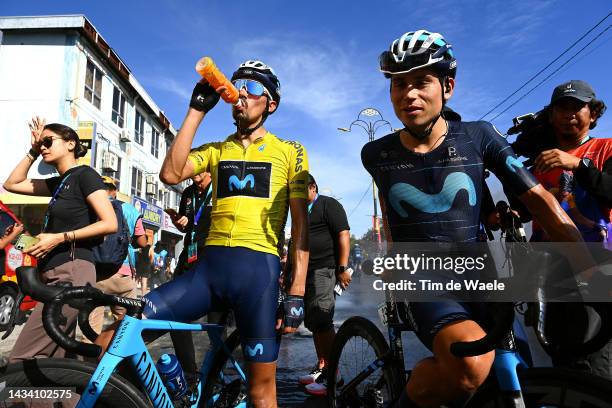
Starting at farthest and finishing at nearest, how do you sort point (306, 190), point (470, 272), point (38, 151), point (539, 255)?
point (38, 151) < point (306, 190) < point (470, 272) < point (539, 255)

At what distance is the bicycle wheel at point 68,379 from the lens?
1.78 meters

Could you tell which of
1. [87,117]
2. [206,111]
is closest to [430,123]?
[206,111]

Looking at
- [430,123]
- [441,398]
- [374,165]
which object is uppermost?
[430,123]

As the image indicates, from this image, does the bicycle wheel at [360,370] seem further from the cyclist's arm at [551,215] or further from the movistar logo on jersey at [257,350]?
the cyclist's arm at [551,215]

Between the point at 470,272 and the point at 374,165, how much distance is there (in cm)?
78

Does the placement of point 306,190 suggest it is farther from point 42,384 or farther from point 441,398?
point 42,384

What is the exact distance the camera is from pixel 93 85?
68.8 feet

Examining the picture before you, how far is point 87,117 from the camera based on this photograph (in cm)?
2019

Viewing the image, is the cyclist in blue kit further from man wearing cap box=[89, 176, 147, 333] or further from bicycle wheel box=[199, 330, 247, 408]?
man wearing cap box=[89, 176, 147, 333]

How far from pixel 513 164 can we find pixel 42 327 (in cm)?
276

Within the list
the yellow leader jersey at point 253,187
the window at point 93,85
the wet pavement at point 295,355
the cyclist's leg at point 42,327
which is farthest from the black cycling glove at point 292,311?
the window at point 93,85

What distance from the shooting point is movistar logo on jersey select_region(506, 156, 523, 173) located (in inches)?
76.0

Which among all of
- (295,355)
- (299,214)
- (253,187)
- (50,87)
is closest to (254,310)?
(299,214)

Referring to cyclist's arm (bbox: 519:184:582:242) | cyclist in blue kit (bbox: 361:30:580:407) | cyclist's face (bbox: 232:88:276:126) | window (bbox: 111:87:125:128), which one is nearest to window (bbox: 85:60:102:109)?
window (bbox: 111:87:125:128)
